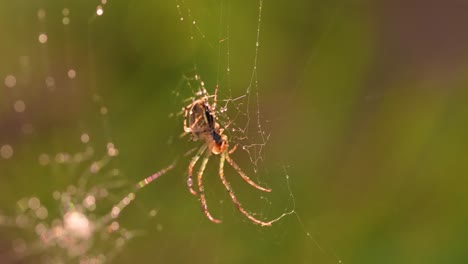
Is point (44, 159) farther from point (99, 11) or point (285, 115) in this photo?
point (285, 115)

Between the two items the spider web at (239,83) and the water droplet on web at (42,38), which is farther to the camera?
the water droplet on web at (42,38)

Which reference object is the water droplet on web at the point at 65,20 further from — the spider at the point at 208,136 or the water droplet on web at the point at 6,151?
the spider at the point at 208,136

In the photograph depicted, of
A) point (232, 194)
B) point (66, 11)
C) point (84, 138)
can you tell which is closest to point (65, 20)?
point (66, 11)

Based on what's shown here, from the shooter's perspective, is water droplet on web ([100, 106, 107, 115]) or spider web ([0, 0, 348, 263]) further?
water droplet on web ([100, 106, 107, 115])

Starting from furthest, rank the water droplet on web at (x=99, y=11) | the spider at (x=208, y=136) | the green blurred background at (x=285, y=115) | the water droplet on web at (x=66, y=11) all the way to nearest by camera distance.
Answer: the water droplet on web at (x=66, y=11), the water droplet on web at (x=99, y=11), the green blurred background at (x=285, y=115), the spider at (x=208, y=136)

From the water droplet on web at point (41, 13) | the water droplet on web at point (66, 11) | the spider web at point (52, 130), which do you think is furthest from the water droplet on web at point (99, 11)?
the water droplet on web at point (41, 13)

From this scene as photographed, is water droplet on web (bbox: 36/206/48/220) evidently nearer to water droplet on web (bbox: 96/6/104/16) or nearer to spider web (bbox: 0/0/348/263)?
spider web (bbox: 0/0/348/263)

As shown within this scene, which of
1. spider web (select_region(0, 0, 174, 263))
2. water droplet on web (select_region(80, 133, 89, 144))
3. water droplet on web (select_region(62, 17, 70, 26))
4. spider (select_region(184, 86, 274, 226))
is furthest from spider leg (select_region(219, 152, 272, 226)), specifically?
water droplet on web (select_region(62, 17, 70, 26))

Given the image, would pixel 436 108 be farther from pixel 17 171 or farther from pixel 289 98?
pixel 17 171

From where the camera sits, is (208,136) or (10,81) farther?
(10,81)
